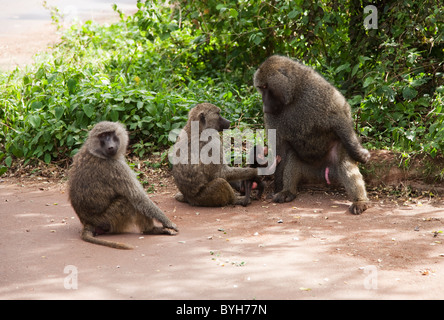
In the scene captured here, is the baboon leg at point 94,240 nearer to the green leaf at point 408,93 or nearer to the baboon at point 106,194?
the baboon at point 106,194

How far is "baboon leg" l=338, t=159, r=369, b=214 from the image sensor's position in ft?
19.4

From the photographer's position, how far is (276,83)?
5.89 m

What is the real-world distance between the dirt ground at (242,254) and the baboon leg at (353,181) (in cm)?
16

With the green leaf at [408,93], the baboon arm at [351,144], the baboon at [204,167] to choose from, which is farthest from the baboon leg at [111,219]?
the green leaf at [408,93]

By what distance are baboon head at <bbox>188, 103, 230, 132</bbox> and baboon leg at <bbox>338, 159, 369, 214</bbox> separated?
1.35m

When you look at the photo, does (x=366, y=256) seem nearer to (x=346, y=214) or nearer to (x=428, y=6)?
(x=346, y=214)

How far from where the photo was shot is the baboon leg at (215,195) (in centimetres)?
604

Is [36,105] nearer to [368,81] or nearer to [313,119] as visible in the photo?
[313,119]

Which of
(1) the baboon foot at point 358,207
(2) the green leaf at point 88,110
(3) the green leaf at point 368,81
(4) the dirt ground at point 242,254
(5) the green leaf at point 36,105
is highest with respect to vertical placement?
(3) the green leaf at point 368,81

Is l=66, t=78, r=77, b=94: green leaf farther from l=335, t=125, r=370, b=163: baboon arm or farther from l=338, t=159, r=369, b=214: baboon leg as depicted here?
l=338, t=159, r=369, b=214: baboon leg

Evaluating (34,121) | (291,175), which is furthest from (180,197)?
(34,121)

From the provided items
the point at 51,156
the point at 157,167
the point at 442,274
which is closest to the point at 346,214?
the point at 442,274

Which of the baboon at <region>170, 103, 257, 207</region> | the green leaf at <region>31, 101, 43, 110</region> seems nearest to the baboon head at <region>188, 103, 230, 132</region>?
the baboon at <region>170, 103, 257, 207</region>

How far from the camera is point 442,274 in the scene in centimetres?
405
